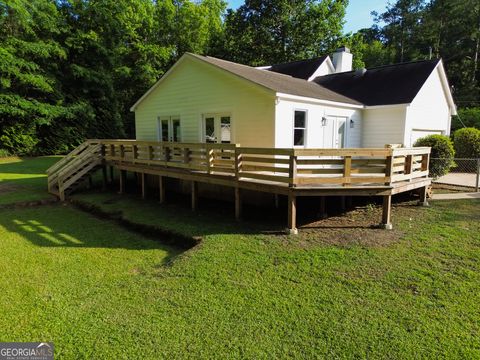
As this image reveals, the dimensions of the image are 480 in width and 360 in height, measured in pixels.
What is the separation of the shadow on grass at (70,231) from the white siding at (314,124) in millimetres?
4597

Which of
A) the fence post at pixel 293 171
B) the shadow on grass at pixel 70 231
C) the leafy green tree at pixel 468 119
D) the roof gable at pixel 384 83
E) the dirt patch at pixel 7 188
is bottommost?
the shadow on grass at pixel 70 231

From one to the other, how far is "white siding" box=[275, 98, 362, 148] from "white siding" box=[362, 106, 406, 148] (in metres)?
0.32

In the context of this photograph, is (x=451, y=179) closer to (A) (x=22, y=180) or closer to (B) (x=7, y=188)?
(B) (x=7, y=188)

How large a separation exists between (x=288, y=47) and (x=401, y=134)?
2012cm

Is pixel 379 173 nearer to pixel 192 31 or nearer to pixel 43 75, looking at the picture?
pixel 43 75

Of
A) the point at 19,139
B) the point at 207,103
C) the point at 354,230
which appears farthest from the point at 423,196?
the point at 19,139

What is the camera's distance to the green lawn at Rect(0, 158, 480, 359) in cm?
345

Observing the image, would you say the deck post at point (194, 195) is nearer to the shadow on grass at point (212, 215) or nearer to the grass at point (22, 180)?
the shadow on grass at point (212, 215)

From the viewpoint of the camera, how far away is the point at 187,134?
12.2m

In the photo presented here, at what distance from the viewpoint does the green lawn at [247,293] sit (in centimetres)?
345

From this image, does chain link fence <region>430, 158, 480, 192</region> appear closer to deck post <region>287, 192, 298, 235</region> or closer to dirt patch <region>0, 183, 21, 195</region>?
deck post <region>287, 192, 298, 235</region>

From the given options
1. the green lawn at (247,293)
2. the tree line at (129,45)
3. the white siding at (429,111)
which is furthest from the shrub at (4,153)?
the white siding at (429,111)

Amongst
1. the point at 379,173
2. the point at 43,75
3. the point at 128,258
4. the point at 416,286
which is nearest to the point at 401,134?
the point at 379,173

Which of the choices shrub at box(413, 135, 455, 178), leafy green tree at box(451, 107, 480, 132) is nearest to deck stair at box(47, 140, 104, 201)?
shrub at box(413, 135, 455, 178)
